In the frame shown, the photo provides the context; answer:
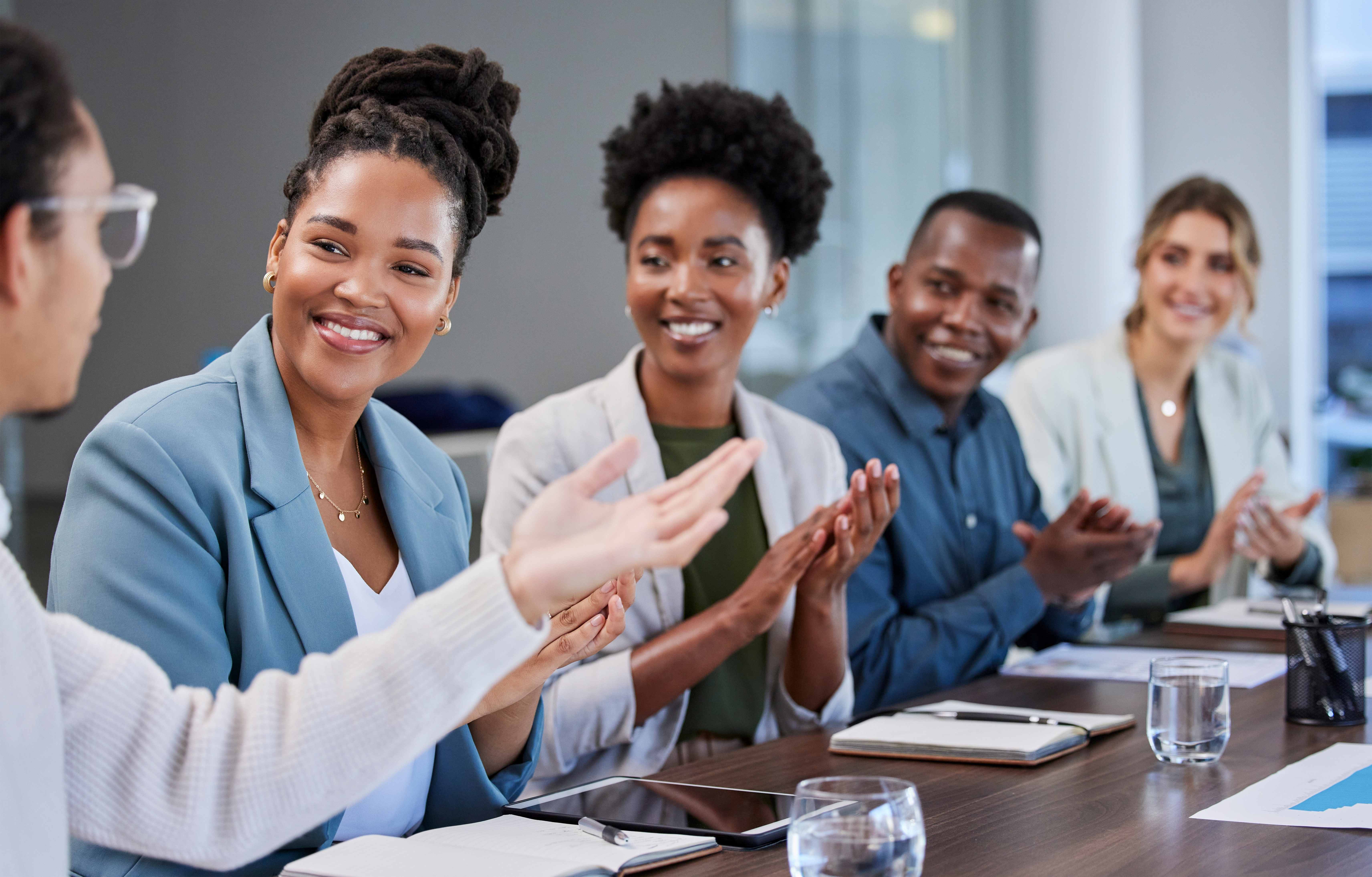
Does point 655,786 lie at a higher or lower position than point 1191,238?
lower

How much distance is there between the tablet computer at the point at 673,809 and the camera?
1.25 metres

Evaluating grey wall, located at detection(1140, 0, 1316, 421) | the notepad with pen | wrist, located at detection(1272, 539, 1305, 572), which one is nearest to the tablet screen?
the notepad with pen

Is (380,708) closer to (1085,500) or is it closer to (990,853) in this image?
(990,853)

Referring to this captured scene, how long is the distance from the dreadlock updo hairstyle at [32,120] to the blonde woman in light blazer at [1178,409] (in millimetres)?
2406

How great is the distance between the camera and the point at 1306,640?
1.73 m

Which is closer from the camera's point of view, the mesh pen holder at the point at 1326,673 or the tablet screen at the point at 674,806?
the tablet screen at the point at 674,806

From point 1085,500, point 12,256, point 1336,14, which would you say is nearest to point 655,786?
point 12,256

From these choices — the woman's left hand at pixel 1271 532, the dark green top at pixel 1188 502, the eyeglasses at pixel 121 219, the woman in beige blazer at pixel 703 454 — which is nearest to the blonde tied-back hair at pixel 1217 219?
the dark green top at pixel 1188 502

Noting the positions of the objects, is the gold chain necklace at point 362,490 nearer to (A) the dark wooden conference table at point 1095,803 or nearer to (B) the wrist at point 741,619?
(A) the dark wooden conference table at point 1095,803

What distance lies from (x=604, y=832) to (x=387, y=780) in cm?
27

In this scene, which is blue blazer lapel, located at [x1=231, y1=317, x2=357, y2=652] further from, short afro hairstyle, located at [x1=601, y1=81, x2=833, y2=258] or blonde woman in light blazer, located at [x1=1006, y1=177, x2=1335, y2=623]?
blonde woman in light blazer, located at [x1=1006, y1=177, x2=1335, y2=623]

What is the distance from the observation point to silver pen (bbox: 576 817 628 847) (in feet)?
3.92

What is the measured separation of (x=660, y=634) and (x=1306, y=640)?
897 mm

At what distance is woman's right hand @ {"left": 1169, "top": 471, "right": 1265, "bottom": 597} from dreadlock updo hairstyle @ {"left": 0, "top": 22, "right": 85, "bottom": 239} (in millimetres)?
2531
